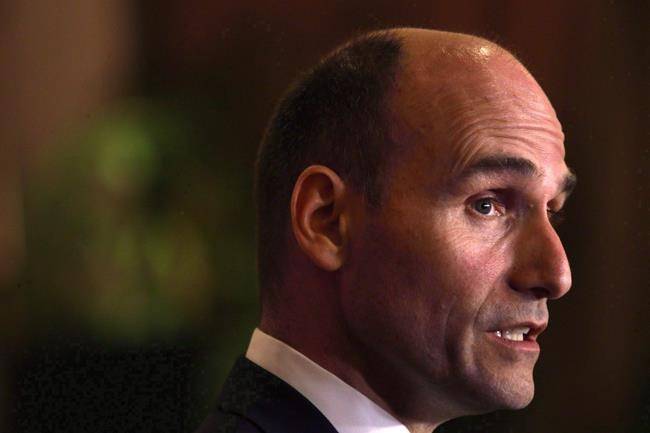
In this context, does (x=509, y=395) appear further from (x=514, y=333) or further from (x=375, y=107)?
(x=375, y=107)

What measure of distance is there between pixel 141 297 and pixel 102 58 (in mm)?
380

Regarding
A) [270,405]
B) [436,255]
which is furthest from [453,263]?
[270,405]

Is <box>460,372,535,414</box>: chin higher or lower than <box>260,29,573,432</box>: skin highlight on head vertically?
lower

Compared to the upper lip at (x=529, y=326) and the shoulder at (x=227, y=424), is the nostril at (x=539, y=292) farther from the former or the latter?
the shoulder at (x=227, y=424)

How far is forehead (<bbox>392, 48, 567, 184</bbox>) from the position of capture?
1293 mm

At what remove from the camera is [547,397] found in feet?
7.29

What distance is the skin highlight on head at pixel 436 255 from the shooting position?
50.3 inches

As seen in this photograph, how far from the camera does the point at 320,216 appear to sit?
1321 millimetres

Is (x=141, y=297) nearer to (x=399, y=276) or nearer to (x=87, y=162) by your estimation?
(x=87, y=162)

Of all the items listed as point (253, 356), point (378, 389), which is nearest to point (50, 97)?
point (253, 356)

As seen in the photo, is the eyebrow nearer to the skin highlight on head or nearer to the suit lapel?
the skin highlight on head

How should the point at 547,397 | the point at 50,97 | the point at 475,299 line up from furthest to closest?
the point at 547,397, the point at 50,97, the point at 475,299

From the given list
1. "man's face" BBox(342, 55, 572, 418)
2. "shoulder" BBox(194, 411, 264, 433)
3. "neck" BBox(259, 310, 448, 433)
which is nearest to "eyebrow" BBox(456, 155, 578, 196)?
"man's face" BBox(342, 55, 572, 418)

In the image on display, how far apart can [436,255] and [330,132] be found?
193 mm
